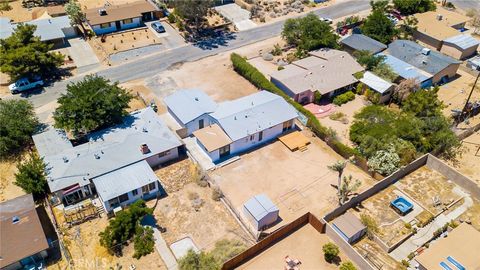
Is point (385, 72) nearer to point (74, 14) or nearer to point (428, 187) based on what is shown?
point (428, 187)

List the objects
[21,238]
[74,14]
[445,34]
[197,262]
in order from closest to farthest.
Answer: [197,262]
[21,238]
[74,14]
[445,34]

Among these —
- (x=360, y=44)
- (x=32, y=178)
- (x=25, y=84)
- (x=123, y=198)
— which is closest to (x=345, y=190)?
(x=123, y=198)

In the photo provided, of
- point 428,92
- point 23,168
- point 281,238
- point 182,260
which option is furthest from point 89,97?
point 428,92

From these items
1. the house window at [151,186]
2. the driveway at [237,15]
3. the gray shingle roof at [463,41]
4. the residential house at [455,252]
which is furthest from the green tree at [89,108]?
the gray shingle roof at [463,41]

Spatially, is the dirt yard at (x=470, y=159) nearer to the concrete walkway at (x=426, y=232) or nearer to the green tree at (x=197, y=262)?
the concrete walkway at (x=426, y=232)

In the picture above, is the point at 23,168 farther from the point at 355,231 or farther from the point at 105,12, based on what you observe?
the point at 105,12

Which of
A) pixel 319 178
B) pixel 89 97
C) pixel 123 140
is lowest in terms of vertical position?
pixel 319 178
